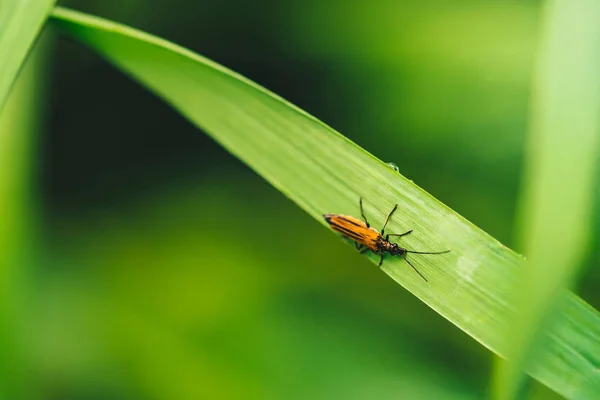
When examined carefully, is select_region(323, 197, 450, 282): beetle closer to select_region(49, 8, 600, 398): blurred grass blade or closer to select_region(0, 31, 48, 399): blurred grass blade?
select_region(49, 8, 600, 398): blurred grass blade

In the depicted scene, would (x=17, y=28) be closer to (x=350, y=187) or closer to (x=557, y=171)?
(x=350, y=187)

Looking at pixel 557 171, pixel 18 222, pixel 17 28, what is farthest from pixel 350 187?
pixel 18 222

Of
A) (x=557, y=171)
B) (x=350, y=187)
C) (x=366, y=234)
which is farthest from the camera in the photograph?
Result: (x=366, y=234)

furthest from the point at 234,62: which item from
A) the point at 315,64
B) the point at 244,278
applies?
the point at 244,278

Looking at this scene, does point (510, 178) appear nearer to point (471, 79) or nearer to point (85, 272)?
point (471, 79)

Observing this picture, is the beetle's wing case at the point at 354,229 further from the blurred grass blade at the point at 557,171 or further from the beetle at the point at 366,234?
the blurred grass blade at the point at 557,171
